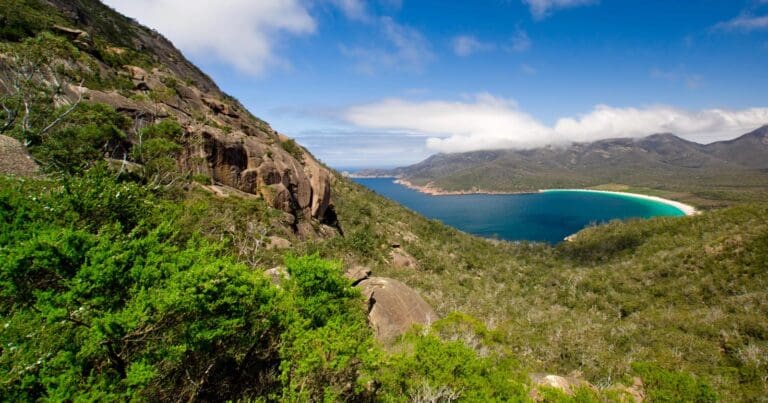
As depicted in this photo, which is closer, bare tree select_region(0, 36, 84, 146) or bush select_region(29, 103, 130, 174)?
bush select_region(29, 103, 130, 174)

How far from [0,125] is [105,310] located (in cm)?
2290

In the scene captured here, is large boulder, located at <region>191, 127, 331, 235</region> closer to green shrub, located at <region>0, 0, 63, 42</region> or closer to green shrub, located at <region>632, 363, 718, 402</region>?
green shrub, located at <region>0, 0, 63, 42</region>

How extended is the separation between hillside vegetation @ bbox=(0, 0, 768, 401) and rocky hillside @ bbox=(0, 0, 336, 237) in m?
0.32

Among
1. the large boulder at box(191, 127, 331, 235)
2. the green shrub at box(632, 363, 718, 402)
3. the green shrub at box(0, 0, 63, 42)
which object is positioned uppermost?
the green shrub at box(0, 0, 63, 42)

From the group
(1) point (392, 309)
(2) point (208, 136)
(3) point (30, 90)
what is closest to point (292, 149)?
(2) point (208, 136)

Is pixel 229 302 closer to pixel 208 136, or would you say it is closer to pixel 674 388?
pixel 674 388

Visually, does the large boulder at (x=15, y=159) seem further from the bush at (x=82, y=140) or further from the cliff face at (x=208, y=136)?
the cliff face at (x=208, y=136)

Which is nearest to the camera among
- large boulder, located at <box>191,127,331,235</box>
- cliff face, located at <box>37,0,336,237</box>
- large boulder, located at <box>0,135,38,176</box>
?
large boulder, located at <box>0,135,38,176</box>

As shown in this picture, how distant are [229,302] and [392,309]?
1043 centimetres

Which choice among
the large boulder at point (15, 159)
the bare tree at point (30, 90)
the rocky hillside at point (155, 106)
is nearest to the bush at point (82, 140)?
the large boulder at point (15, 159)

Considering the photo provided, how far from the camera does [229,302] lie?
983 cm

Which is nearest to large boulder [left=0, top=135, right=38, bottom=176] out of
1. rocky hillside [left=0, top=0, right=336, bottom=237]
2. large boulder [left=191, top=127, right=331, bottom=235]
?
rocky hillside [left=0, top=0, right=336, bottom=237]

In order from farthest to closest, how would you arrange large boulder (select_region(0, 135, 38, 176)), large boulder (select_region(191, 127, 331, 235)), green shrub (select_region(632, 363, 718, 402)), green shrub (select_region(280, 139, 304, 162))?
green shrub (select_region(280, 139, 304, 162)) < large boulder (select_region(191, 127, 331, 235)) < large boulder (select_region(0, 135, 38, 176)) < green shrub (select_region(632, 363, 718, 402))

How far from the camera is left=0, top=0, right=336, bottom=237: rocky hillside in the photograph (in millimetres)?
25891
